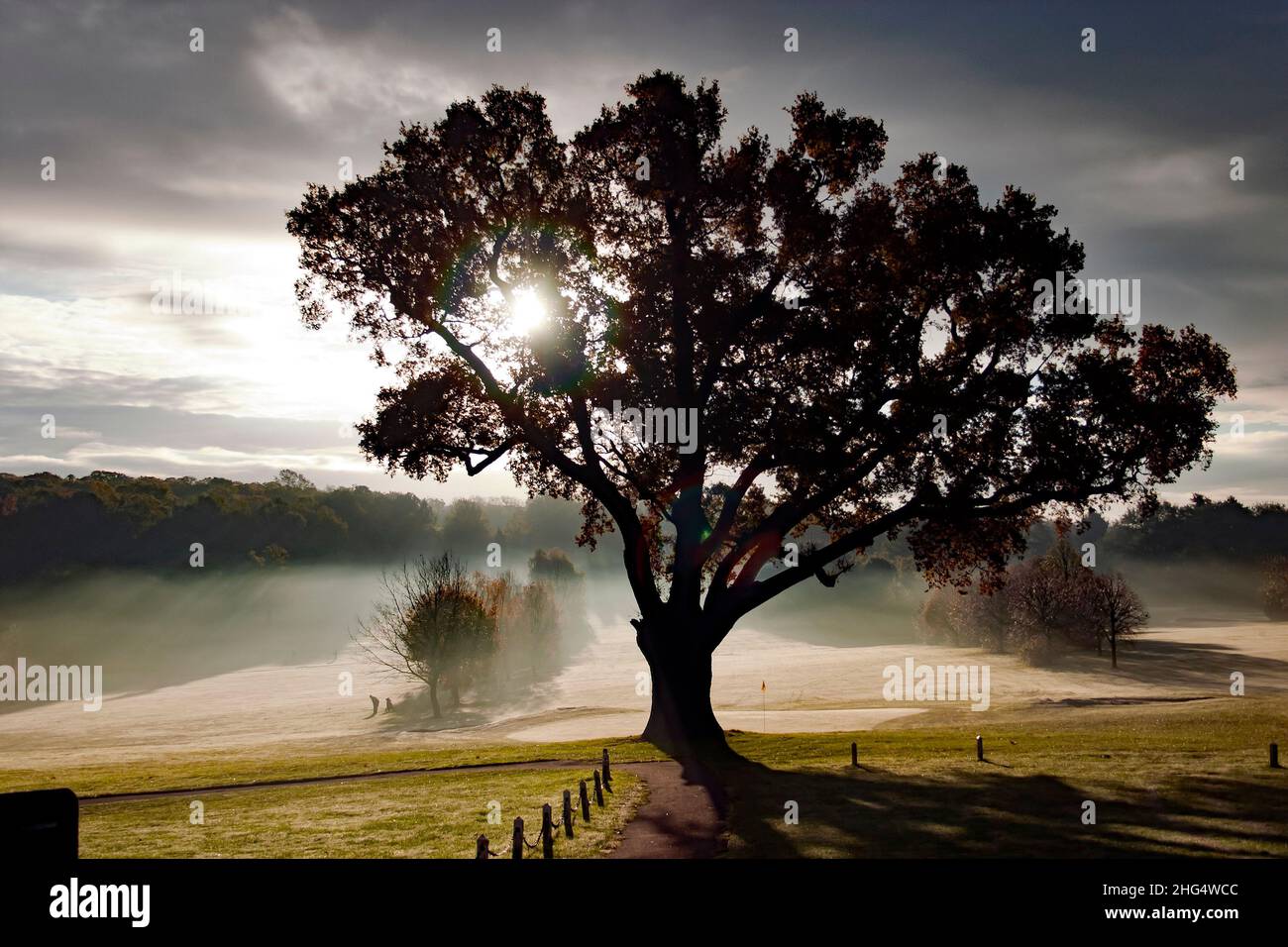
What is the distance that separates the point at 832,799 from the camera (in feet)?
65.9

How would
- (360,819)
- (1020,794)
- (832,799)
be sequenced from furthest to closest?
(360,819) → (832,799) → (1020,794)

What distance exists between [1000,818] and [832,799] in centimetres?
398

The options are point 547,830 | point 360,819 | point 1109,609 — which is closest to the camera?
point 547,830

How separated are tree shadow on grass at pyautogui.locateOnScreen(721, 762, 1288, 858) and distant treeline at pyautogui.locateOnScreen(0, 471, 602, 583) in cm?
10527

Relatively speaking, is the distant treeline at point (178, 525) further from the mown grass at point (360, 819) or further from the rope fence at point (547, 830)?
the rope fence at point (547, 830)

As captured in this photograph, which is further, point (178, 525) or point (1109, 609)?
point (178, 525)

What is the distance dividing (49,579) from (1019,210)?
131 metres

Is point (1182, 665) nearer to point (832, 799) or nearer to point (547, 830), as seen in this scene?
point (832, 799)

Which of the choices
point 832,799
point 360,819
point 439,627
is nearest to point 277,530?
point 439,627

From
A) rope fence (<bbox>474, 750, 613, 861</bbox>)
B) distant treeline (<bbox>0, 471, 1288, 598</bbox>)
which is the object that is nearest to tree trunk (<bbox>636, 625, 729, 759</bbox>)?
rope fence (<bbox>474, 750, 613, 861</bbox>)

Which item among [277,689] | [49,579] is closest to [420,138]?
[277,689]

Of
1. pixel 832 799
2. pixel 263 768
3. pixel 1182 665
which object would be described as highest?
pixel 832 799

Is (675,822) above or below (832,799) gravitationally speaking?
above

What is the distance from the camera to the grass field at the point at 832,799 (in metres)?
15.7
